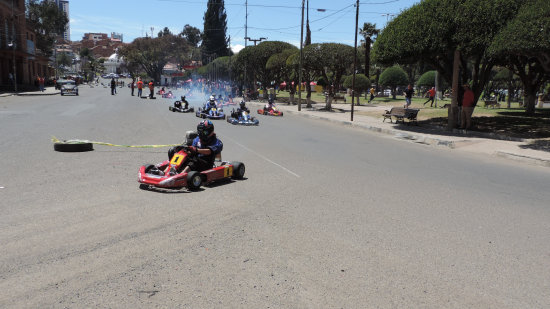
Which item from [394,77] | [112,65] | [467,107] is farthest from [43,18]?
[112,65]

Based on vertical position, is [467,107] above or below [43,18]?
below

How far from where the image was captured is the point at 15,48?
4638cm

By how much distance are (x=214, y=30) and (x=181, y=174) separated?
101 metres

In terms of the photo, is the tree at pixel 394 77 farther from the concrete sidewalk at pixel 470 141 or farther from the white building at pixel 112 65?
the white building at pixel 112 65

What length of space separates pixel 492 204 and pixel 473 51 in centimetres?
1183

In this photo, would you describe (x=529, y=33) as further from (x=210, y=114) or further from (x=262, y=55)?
(x=262, y=55)

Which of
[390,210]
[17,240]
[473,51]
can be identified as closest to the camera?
[17,240]

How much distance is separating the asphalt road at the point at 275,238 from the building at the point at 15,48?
41.1 metres

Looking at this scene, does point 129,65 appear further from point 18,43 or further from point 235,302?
point 235,302

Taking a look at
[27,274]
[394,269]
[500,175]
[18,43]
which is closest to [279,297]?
[394,269]

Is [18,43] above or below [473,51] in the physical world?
above

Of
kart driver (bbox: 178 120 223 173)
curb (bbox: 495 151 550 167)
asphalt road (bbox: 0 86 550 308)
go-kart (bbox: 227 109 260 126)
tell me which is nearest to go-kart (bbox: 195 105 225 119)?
go-kart (bbox: 227 109 260 126)

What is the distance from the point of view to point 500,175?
9484 millimetres

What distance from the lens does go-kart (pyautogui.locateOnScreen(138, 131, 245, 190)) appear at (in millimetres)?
7012
